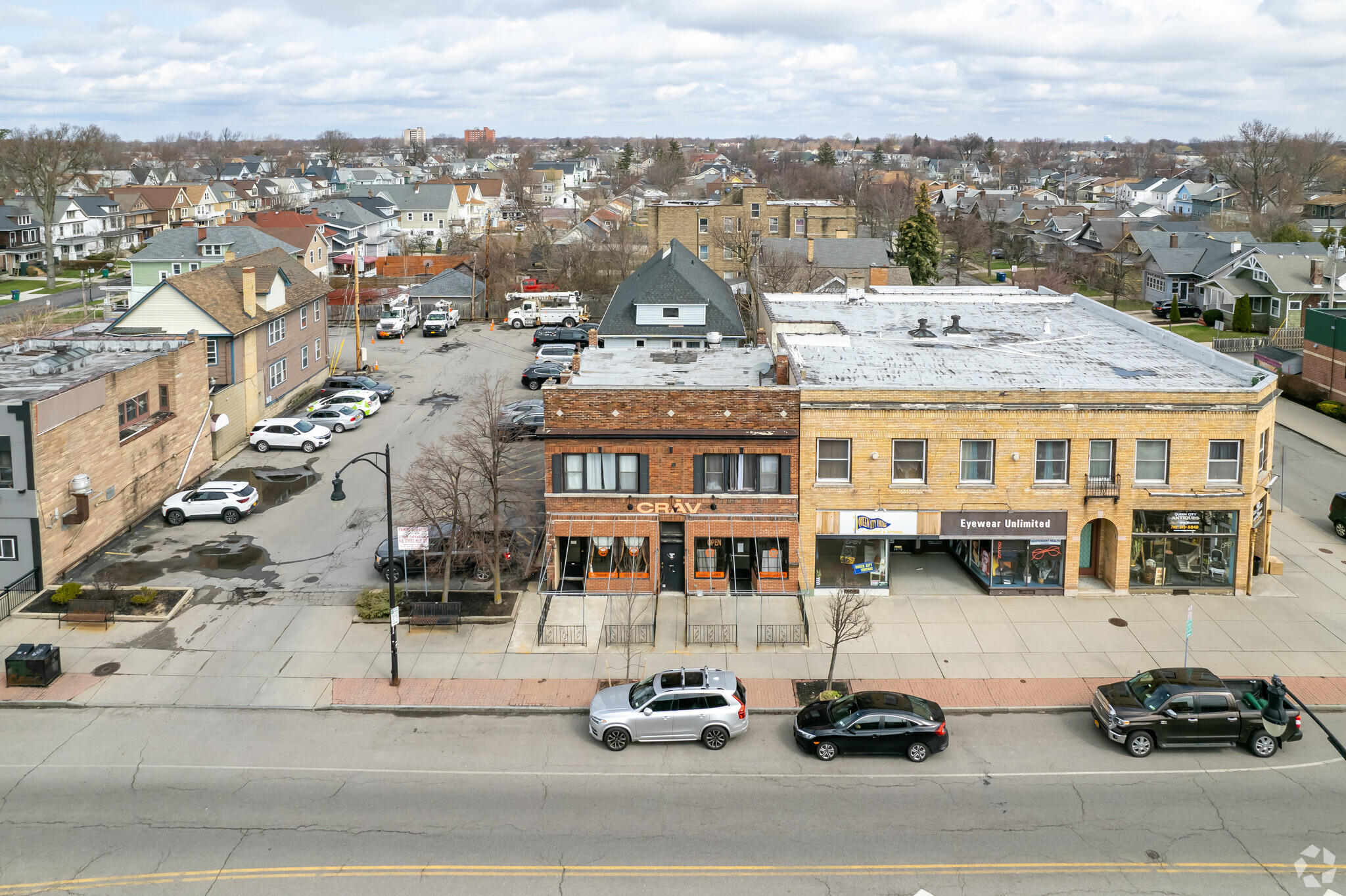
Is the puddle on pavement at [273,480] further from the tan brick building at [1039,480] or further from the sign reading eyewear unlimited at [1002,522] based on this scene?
the sign reading eyewear unlimited at [1002,522]

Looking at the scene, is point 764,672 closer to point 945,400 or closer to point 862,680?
point 862,680

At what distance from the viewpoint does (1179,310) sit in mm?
84438

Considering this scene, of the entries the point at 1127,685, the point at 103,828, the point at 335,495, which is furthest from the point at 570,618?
the point at 1127,685

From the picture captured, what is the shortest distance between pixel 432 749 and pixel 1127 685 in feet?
55.1

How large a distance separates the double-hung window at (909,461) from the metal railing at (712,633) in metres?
7.01

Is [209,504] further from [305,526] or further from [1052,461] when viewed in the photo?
[1052,461]

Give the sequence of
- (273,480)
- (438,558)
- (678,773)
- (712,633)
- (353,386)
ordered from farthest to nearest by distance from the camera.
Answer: (353,386), (273,480), (438,558), (712,633), (678,773)

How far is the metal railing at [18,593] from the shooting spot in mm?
31844

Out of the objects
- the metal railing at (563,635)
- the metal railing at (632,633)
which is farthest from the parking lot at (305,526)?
the metal railing at (632,633)

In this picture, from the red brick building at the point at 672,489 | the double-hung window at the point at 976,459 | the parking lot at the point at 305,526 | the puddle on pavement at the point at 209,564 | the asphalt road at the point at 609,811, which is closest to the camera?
the asphalt road at the point at 609,811

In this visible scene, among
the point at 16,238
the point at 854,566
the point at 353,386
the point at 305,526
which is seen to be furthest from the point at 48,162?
the point at 854,566

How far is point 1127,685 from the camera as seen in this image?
25078mm

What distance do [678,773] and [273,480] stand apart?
2828cm

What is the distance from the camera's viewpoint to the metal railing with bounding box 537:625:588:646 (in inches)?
1174
